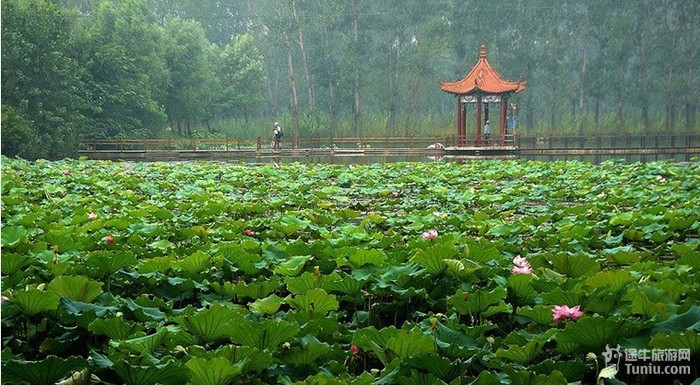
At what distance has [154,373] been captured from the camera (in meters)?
1.15

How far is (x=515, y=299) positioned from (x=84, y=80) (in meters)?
22.8

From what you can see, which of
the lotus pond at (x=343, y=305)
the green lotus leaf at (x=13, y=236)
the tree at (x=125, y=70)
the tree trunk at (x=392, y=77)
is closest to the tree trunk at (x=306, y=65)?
the tree trunk at (x=392, y=77)

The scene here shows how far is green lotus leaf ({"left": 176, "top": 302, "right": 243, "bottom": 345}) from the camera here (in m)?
1.34

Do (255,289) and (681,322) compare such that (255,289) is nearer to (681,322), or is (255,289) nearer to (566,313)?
(566,313)

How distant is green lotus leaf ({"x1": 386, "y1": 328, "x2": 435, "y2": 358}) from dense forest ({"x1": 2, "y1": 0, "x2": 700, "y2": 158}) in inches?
893

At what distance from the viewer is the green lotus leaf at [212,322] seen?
134 cm

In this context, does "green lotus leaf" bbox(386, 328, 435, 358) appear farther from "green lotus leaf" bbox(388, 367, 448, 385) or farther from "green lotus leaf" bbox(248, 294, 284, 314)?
"green lotus leaf" bbox(248, 294, 284, 314)

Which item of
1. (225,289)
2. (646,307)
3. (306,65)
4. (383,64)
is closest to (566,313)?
(646,307)

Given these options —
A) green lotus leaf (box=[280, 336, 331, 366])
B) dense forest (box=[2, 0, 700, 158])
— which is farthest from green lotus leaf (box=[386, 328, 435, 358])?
dense forest (box=[2, 0, 700, 158])

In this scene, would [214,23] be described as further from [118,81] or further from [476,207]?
[476,207]

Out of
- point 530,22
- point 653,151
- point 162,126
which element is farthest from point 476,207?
point 530,22

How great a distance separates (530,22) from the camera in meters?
32.0

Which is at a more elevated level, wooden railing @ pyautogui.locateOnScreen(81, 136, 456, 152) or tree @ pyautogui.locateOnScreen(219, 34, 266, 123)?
tree @ pyautogui.locateOnScreen(219, 34, 266, 123)

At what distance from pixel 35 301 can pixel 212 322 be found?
426mm
